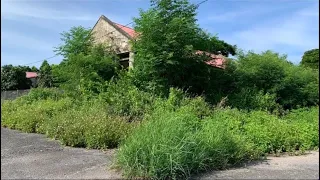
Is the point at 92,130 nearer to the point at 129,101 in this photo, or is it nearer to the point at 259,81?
the point at 129,101

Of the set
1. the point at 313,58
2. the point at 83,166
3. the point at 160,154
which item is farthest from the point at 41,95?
the point at 313,58

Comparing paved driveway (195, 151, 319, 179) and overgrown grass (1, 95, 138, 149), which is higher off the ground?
overgrown grass (1, 95, 138, 149)

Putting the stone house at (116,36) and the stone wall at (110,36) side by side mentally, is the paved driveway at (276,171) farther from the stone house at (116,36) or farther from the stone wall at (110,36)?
the stone wall at (110,36)

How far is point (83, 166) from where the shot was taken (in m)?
5.74

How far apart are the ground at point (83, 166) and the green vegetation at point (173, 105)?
0.31 m

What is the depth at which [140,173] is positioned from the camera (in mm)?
4820

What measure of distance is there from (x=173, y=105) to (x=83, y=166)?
3.83 meters

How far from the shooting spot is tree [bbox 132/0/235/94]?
33.1ft

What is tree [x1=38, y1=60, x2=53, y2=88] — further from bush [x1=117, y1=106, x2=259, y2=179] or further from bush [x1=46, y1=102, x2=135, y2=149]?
bush [x1=117, y1=106, x2=259, y2=179]

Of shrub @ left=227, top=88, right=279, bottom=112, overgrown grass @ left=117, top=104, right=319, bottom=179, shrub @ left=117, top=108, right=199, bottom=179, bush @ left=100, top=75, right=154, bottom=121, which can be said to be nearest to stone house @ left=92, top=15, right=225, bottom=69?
bush @ left=100, top=75, right=154, bottom=121

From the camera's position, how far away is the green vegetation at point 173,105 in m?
5.21

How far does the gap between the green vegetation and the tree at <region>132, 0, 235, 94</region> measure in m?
0.03

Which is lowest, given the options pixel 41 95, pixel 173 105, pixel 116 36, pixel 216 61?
pixel 173 105

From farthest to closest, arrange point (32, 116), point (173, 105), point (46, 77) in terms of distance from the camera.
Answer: point (46, 77) < point (32, 116) < point (173, 105)
